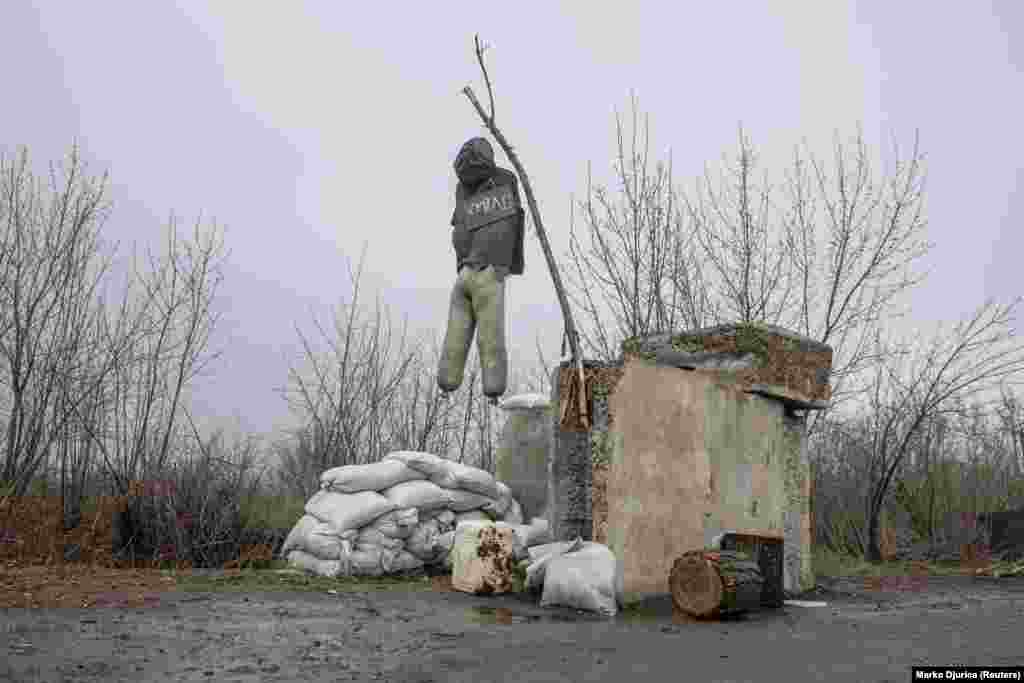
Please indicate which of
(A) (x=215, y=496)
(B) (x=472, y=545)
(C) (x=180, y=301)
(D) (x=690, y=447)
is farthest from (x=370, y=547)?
(C) (x=180, y=301)

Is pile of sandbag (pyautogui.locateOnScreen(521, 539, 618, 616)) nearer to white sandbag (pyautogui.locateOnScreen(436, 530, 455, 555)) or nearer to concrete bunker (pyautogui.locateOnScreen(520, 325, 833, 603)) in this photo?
concrete bunker (pyautogui.locateOnScreen(520, 325, 833, 603))

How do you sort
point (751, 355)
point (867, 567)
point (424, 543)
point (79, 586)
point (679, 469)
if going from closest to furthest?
point (79, 586) → point (679, 469) → point (751, 355) → point (424, 543) → point (867, 567)

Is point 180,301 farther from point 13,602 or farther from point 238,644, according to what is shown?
point 238,644

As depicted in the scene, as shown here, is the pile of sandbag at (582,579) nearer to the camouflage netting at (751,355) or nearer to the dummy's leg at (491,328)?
the dummy's leg at (491,328)

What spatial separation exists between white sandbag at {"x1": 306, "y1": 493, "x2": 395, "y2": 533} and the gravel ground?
38.8 inches

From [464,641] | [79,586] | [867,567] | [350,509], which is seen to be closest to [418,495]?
[350,509]

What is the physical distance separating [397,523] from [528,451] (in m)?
1.59

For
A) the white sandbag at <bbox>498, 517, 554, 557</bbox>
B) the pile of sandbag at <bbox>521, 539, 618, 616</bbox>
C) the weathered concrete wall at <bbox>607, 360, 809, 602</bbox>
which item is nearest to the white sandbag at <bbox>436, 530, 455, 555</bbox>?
the white sandbag at <bbox>498, 517, 554, 557</bbox>

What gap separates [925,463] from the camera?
1020 cm

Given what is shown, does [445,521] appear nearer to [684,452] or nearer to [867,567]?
[684,452]

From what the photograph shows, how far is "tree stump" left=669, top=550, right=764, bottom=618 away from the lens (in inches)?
180

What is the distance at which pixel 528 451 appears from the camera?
25.0 feet

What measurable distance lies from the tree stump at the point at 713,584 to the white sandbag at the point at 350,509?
226 centimetres

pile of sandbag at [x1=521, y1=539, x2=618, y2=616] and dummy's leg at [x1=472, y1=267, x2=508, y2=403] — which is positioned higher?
dummy's leg at [x1=472, y1=267, x2=508, y2=403]
